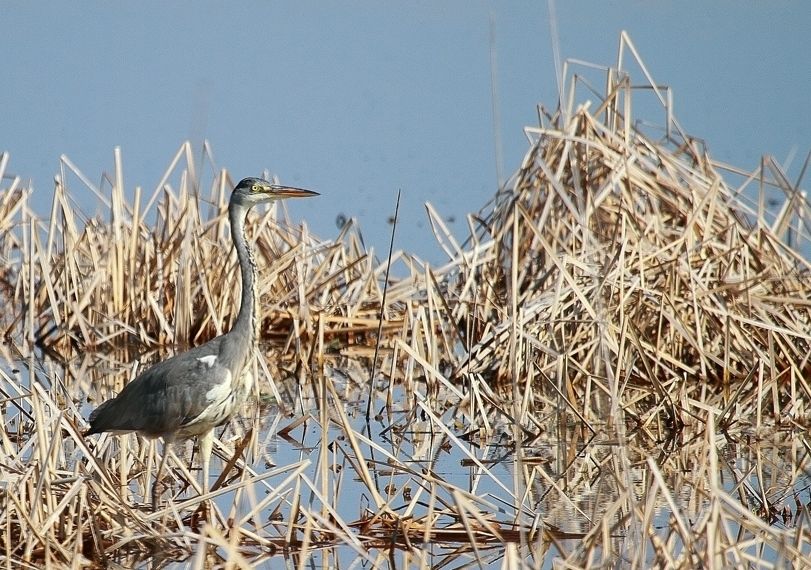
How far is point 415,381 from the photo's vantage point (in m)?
7.95

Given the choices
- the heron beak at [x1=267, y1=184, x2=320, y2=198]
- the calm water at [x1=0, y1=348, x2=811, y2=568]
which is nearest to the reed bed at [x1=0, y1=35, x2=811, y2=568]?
the calm water at [x1=0, y1=348, x2=811, y2=568]

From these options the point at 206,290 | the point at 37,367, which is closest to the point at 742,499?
the point at 206,290

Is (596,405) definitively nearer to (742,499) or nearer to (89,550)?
(742,499)

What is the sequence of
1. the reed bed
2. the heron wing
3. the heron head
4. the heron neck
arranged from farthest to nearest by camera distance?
1. the heron head
2. the heron neck
3. the heron wing
4. the reed bed

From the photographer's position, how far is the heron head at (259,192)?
6.02 m

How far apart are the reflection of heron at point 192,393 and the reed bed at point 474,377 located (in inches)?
7.0

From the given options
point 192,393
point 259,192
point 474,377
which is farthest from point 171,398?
point 474,377

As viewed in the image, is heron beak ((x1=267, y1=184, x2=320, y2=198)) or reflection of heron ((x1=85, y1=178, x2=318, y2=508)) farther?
heron beak ((x1=267, y1=184, x2=320, y2=198))

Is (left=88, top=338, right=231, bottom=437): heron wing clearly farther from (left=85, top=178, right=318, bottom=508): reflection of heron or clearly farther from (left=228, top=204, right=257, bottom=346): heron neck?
(left=228, top=204, right=257, bottom=346): heron neck

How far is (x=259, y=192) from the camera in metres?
6.05

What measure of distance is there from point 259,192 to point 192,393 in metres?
1.17

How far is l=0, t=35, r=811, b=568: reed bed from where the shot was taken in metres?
4.29

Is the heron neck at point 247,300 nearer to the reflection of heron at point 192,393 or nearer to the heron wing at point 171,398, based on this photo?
the reflection of heron at point 192,393

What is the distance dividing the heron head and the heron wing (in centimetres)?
86
